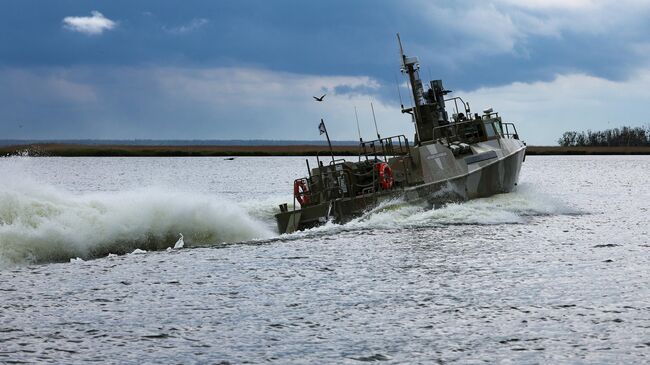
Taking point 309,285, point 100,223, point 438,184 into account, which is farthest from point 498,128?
point 309,285

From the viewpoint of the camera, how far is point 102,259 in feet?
62.2

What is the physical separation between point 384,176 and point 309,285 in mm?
10331

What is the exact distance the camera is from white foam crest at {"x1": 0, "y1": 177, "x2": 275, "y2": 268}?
60.5 ft

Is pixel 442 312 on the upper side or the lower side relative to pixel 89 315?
lower

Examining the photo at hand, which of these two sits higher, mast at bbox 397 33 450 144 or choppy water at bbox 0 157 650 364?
mast at bbox 397 33 450 144

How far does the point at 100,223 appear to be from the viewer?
20.7 meters

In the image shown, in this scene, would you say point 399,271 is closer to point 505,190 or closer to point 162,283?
point 162,283

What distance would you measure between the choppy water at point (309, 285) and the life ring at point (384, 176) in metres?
→ 0.70

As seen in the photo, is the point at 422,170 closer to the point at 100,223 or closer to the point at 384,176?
the point at 384,176

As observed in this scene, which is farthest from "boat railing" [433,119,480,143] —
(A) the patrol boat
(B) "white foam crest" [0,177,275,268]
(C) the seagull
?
(C) the seagull

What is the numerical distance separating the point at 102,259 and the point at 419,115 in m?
15.3

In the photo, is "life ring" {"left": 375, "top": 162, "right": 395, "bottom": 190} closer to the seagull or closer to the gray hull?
the gray hull

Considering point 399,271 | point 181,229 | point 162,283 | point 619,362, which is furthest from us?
point 181,229

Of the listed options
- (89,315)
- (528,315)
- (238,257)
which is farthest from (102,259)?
(528,315)
